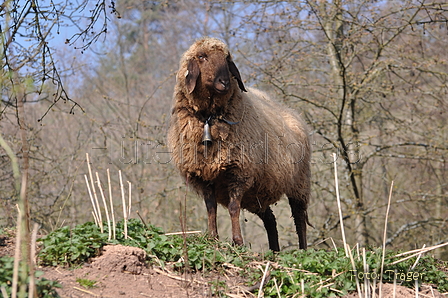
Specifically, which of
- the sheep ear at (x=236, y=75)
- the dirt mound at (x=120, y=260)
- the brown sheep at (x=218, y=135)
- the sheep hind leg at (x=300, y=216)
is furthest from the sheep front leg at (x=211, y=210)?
the sheep hind leg at (x=300, y=216)

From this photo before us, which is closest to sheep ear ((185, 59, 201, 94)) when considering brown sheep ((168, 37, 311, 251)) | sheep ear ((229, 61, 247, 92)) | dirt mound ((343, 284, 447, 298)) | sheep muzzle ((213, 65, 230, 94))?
brown sheep ((168, 37, 311, 251))

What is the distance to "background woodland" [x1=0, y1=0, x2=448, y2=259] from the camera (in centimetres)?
1033

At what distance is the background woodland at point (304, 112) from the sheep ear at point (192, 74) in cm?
110

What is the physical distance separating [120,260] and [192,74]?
261 cm

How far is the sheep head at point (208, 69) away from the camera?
586 centimetres

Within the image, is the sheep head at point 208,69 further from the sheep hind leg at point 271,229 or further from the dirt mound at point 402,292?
the dirt mound at point 402,292

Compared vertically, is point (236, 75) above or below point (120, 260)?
above

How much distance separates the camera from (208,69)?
600 centimetres

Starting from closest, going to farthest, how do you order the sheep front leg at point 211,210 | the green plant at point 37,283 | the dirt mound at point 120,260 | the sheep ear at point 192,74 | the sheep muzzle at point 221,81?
1. the green plant at point 37,283
2. the dirt mound at point 120,260
3. the sheep muzzle at point 221,81
4. the sheep ear at point 192,74
5. the sheep front leg at point 211,210

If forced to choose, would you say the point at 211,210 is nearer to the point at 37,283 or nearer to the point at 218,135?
the point at 218,135

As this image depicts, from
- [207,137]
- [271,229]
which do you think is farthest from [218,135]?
[271,229]

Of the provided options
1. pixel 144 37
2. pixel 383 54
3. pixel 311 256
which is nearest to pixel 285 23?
pixel 383 54

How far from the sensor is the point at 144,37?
2350 cm

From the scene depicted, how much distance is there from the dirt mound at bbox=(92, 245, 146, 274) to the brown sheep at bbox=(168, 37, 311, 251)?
1708 mm
